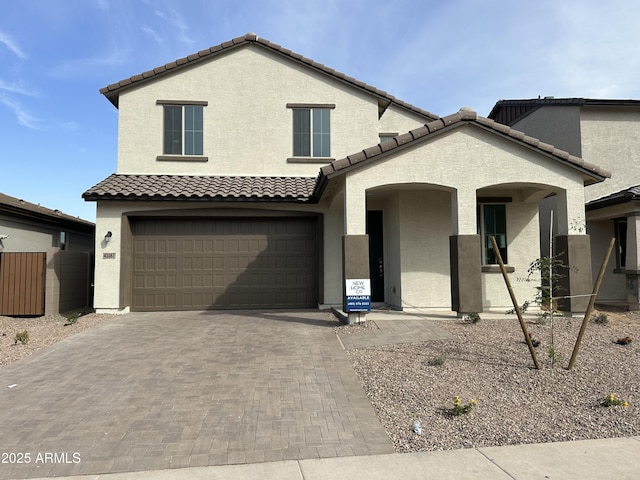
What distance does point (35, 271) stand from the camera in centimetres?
1147

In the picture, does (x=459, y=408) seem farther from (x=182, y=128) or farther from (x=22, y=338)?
(x=182, y=128)

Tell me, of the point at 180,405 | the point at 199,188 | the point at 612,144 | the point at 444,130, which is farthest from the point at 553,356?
the point at 612,144

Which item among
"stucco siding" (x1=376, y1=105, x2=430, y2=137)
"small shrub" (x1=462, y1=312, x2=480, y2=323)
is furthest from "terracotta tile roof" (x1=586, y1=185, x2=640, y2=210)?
"stucco siding" (x1=376, y1=105, x2=430, y2=137)

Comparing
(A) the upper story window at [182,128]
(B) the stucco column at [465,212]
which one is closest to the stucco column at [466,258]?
(B) the stucco column at [465,212]

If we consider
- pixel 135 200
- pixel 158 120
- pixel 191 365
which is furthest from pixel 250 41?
pixel 191 365

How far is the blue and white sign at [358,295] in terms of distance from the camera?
886cm

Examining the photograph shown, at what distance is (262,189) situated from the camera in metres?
12.1

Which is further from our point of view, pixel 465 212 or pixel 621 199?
pixel 621 199

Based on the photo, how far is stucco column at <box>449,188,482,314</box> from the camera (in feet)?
29.7

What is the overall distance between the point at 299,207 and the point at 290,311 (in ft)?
9.82

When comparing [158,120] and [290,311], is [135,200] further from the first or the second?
[290,311]

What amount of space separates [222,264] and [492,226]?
764 cm

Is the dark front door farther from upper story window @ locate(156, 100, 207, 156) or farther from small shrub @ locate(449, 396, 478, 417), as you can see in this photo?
small shrub @ locate(449, 396, 478, 417)

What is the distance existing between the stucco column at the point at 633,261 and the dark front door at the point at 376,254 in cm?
681
